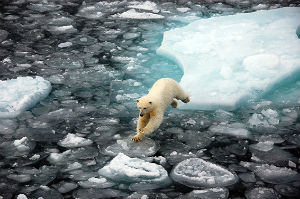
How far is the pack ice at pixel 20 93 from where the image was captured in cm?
294

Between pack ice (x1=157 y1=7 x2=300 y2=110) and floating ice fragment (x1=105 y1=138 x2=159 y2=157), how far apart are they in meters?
0.57

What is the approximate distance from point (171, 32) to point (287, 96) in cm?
158

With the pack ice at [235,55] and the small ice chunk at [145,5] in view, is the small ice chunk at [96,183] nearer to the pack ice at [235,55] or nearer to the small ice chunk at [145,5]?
the pack ice at [235,55]

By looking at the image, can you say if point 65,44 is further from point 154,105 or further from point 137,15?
point 154,105

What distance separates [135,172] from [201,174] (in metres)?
0.36

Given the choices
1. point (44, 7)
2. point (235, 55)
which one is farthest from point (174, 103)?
point (44, 7)

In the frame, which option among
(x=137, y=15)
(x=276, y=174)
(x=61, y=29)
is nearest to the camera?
(x=276, y=174)

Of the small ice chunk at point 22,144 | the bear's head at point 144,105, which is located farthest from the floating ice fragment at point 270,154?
the small ice chunk at point 22,144

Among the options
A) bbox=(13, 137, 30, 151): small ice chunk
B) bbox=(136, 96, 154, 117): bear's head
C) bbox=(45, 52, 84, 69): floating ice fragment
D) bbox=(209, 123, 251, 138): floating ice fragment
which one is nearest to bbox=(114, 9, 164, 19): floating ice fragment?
bbox=(45, 52, 84, 69): floating ice fragment

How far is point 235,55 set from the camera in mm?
3445

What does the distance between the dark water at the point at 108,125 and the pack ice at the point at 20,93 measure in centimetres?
7

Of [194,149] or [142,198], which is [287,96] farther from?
[142,198]

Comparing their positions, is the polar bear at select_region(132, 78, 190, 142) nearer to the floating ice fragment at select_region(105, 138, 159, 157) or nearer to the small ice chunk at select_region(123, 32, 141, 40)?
the floating ice fragment at select_region(105, 138, 159, 157)

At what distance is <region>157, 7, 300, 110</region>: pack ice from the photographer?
2.98 meters
